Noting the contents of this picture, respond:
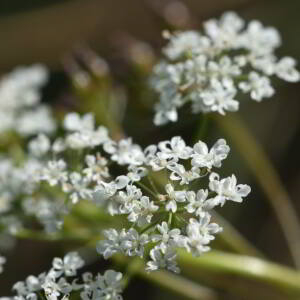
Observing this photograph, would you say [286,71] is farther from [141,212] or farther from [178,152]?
[141,212]

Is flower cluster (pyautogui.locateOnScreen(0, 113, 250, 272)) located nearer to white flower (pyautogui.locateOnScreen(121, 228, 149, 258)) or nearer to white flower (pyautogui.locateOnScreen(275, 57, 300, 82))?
white flower (pyautogui.locateOnScreen(121, 228, 149, 258))

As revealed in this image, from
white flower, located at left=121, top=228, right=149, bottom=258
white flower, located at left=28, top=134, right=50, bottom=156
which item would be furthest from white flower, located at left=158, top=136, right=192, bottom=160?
white flower, located at left=28, top=134, right=50, bottom=156

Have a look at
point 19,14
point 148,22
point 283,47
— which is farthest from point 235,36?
point 19,14

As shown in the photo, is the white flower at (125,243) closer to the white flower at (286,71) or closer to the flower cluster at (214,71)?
the flower cluster at (214,71)

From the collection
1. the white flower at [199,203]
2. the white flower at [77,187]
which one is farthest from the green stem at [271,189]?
the white flower at [199,203]

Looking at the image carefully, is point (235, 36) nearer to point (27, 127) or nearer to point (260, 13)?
point (27, 127)

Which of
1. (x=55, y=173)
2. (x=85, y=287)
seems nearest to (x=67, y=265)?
(x=85, y=287)

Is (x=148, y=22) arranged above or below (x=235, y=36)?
above
